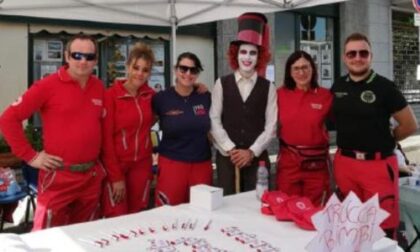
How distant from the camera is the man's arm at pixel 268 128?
3303mm

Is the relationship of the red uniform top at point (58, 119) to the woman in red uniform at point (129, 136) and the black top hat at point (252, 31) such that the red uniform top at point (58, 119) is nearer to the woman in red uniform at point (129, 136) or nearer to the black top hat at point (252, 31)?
the woman in red uniform at point (129, 136)

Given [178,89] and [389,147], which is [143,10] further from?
[389,147]

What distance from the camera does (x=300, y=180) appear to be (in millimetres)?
3312

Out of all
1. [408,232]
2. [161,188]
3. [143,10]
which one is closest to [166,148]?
[161,188]

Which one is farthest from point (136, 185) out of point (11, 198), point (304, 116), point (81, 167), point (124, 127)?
point (11, 198)

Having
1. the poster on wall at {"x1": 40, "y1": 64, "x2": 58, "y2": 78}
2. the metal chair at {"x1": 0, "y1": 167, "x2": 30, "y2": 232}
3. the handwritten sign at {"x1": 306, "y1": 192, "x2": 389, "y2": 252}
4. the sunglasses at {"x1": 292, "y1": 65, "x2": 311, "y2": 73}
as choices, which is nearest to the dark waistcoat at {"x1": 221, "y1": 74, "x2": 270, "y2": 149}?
the sunglasses at {"x1": 292, "y1": 65, "x2": 311, "y2": 73}

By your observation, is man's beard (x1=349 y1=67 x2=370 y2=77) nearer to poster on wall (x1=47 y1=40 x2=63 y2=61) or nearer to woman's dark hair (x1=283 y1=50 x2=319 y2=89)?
woman's dark hair (x1=283 y1=50 x2=319 y2=89)

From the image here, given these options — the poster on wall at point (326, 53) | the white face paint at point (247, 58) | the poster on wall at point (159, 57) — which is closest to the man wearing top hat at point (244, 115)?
the white face paint at point (247, 58)

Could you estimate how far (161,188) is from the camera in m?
3.32

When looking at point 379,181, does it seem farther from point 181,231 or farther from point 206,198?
point 181,231

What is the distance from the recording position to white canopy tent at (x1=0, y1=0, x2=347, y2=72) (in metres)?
4.32

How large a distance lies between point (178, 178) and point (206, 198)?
711 mm

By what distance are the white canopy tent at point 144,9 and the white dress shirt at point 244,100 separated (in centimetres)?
113

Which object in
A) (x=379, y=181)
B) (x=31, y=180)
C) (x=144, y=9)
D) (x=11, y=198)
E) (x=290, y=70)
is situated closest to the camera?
(x=379, y=181)
